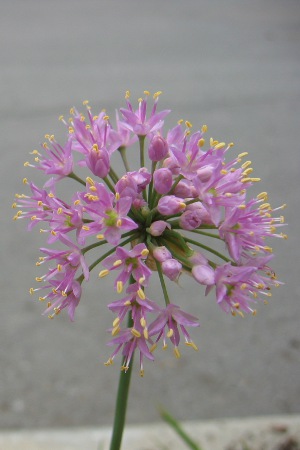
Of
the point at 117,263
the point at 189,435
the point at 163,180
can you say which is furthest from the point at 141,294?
the point at 189,435

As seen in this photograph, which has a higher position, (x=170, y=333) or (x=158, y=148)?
(x=158, y=148)

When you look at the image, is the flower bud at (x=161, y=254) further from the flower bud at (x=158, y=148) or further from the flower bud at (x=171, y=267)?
the flower bud at (x=158, y=148)

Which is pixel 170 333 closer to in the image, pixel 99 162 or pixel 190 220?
pixel 190 220

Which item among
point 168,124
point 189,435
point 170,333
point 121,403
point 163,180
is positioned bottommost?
point 189,435

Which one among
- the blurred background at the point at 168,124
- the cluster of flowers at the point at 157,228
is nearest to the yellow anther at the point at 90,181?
the cluster of flowers at the point at 157,228

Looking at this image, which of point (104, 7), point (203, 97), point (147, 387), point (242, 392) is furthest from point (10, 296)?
point (104, 7)

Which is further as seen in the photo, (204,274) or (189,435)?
(189,435)

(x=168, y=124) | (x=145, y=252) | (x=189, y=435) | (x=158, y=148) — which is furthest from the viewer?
(x=168, y=124)

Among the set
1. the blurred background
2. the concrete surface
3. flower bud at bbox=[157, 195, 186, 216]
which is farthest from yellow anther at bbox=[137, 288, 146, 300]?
the blurred background
